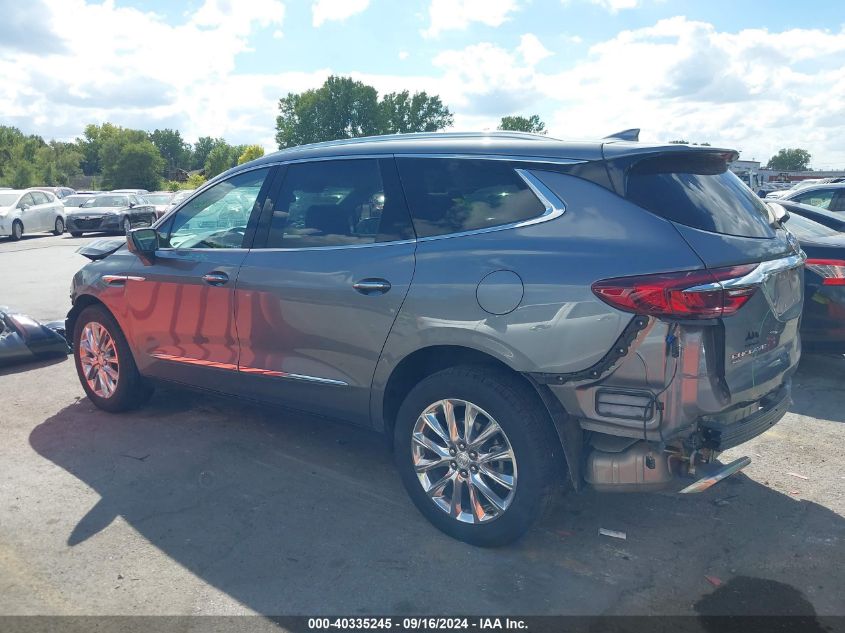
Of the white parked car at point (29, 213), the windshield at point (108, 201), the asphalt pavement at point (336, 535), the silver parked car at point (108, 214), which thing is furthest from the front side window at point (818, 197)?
the windshield at point (108, 201)

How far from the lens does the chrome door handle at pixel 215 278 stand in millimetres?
4610

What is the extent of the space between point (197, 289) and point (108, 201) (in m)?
25.3

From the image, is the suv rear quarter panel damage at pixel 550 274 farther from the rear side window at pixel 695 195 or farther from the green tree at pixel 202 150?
the green tree at pixel 202 150

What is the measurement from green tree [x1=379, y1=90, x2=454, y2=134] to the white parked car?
77.8 metres

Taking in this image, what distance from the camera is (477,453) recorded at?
3684 mm

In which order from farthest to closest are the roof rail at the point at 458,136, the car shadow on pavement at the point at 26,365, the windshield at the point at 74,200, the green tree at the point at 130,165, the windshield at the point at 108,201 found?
the green tree at the point at 130,165 → the windshield at the point at 74,200 → the windshield at the point at 108,201 → the car shadow on pavement at the point at 26,365 → the roof rail at the point at 458,136

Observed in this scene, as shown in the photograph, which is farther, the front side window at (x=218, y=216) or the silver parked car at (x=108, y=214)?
the silver parked car at (x=108, y=214)

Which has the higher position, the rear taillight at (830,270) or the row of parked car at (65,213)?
the rear taillight at (830,270)

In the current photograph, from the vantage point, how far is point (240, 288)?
4531 millimetres

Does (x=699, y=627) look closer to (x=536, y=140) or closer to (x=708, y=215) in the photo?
(x=708, y=215)

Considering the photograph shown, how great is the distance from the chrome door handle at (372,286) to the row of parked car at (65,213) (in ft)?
70.2

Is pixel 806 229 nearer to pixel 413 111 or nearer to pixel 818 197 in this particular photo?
pixel 818 197

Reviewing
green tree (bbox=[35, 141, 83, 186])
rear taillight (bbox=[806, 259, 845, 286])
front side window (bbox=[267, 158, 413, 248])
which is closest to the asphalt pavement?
rear taillight (bbox=[806, 259, 845, 286])

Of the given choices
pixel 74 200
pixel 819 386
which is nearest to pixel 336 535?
pixel 819 386
